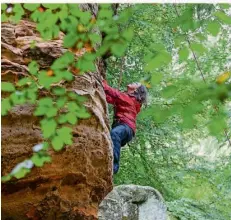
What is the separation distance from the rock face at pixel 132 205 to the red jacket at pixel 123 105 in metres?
0.84

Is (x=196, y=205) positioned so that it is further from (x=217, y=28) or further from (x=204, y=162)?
(x=217, y=28)

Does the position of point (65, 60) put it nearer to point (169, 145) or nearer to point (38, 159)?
point (38, 159)

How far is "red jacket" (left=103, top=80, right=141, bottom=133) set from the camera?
200 inches

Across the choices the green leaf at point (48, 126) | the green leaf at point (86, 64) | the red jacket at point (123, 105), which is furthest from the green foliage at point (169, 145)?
the green leaf at point (86, 64)

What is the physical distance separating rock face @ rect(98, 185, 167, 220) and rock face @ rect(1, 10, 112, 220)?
2.05 feet

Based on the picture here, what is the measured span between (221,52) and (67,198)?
4789mm

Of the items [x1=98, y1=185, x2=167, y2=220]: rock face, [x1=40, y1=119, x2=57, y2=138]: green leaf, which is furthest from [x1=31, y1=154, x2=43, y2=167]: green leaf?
[x1=98, y1=185, x2=167, y2=220]: rock face

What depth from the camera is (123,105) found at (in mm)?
5172

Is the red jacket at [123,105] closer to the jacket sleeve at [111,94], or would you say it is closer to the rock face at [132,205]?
the jacket sleeve at [111,94]

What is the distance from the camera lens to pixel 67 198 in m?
3.84

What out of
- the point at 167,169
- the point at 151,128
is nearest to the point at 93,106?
the point at 151,128

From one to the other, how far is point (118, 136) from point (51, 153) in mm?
1405

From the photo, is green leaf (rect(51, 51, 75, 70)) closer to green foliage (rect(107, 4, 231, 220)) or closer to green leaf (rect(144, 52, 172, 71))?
green leaf (rect(144, 52, 172, 71))

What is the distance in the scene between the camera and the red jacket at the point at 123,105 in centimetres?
508
